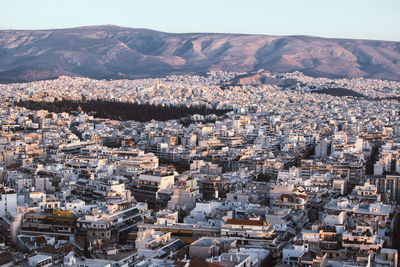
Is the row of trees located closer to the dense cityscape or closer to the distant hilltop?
the dense cityscape

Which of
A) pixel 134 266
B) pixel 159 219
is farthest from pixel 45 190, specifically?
pixel 134 266

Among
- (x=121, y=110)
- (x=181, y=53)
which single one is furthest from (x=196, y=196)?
(x=181, y=53)

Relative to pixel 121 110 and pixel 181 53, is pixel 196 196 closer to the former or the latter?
pixel 121 110

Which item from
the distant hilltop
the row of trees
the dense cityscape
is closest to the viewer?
the dense cityscape

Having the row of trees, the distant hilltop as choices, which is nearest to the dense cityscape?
the row of trees

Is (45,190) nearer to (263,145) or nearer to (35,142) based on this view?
(35,142)

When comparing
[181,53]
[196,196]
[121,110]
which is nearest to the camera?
[196,196]
